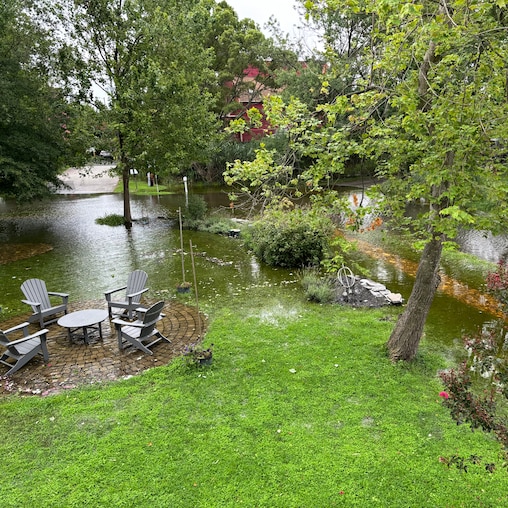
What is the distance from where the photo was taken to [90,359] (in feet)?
19.0

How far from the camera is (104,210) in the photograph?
803 inches

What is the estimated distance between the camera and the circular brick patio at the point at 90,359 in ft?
17.1

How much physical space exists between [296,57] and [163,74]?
13770 millimetres

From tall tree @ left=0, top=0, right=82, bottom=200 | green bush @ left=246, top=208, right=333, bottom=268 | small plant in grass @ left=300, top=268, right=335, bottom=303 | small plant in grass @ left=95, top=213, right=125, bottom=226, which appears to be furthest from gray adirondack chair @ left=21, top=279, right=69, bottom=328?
small plant in grass @ left=95, top=213, right=125, bottom=226

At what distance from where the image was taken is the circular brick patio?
5219 mm

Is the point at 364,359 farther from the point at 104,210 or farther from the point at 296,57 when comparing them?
the point at 296,57

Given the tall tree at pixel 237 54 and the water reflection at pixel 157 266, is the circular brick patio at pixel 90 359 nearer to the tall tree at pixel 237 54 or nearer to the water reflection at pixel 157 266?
the water reflection at pixel 157 266

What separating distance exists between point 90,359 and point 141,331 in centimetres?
86

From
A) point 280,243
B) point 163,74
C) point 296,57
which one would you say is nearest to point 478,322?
point 280,243

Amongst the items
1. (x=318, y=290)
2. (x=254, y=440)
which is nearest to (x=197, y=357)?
(x=254, y=440)

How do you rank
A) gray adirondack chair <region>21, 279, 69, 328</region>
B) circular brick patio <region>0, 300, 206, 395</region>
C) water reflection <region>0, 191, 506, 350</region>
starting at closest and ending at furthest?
circular brick patio <region>0, 300, 206, 395</region>
gray adirondack chair <region>21, 279, 69, 328</region>
water reflection <region>0, 191, 506, 350</region>

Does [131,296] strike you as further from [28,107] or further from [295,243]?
[28,107]

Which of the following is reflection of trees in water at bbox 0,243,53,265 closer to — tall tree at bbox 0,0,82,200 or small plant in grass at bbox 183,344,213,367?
tall tree at bbox 0,0,82,200

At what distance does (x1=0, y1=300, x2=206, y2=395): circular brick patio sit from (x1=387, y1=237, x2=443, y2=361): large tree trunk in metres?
3.28
